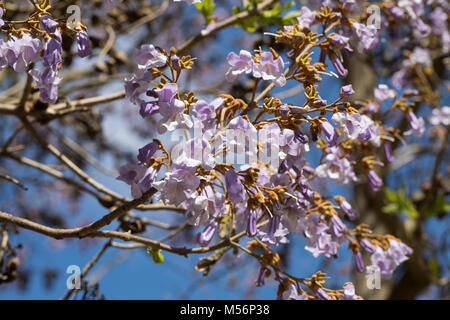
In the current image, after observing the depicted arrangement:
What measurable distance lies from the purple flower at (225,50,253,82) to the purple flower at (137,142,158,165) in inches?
12.8

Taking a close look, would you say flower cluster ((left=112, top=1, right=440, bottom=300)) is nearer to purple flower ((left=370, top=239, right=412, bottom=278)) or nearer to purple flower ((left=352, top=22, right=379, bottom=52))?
purple flower ((left=352, top=22, right=379, bottom=52))

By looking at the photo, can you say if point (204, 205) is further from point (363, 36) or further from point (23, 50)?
point (363, 36)

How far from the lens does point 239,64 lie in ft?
5.14

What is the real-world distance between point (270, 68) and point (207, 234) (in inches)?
26.3

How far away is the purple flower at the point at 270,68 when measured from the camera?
4.98ft

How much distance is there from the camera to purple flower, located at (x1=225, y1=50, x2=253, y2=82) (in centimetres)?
153

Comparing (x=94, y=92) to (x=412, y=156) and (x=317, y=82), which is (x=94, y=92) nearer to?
(x=412, y=156)

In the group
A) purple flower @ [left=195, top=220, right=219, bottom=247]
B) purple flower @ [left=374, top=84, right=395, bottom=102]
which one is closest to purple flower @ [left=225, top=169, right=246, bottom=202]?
purple flower @ [left=195, top=220, right=219, bottom=247]

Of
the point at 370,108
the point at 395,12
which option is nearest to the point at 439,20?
the point at 395,12

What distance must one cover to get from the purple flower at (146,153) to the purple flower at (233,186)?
0.23 m

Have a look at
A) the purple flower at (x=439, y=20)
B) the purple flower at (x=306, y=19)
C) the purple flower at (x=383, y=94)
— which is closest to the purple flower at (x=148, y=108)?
the purple flower at (x=306, y=19)

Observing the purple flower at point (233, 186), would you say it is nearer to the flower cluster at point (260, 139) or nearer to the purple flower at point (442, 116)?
the flower cluster at point (260, 139)
